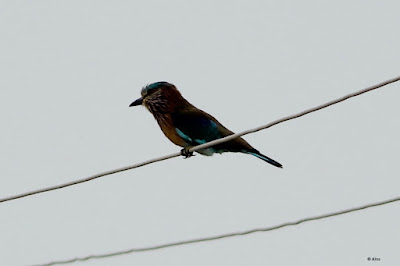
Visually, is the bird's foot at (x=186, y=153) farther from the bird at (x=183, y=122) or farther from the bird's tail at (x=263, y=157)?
the bird's tail at (x=263, y=157)

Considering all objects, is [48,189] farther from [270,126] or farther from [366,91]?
[366,91]

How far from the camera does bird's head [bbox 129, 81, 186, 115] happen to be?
822 cm

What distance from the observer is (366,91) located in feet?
15.4

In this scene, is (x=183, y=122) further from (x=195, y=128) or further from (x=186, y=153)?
(x=186, y=153)

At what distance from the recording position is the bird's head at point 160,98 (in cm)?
822

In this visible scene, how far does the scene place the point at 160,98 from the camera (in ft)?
27.1

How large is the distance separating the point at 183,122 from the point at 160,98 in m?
Result: 0.36

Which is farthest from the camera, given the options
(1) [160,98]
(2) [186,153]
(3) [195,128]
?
(1) [160,98]

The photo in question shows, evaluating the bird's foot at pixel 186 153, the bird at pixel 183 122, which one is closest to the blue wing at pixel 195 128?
the bird at pixel 183 122

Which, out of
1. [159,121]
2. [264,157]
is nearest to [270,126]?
[264,157]

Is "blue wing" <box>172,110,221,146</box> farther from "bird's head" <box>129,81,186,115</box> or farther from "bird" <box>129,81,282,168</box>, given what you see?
"bird's head" <box>129,81,186,115</box>

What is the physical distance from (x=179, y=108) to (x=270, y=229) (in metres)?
3.00

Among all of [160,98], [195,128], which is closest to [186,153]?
[195,128]

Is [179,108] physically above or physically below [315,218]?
above
